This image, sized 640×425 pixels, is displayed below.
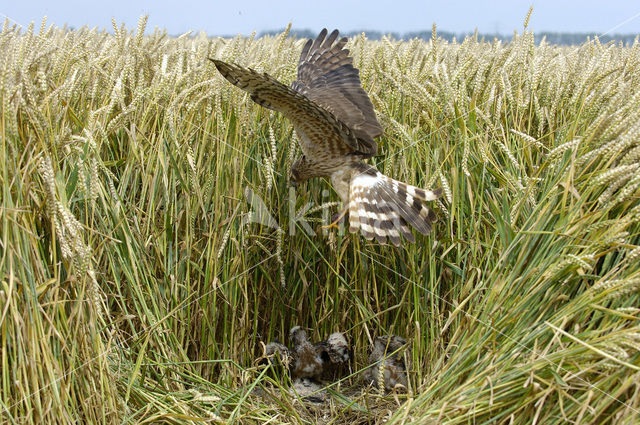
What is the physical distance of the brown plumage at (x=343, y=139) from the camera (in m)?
2.33

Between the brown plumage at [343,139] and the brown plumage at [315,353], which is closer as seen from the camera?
the brown plumage at [343,139]

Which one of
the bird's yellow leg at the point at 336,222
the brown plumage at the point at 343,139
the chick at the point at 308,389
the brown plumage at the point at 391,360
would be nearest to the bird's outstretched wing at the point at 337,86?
the brown plumage at the point at 343,139

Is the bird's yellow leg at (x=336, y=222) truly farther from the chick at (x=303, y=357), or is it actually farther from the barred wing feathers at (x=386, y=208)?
the chick at (x=303, y=357)

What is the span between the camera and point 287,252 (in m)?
2.66

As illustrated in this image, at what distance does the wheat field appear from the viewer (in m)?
1.67

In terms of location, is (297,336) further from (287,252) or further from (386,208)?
(386,208)

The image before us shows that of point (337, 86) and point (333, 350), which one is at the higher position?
point (337, 86)

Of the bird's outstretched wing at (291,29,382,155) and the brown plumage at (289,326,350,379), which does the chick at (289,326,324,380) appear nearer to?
the brown plumage at (289,326,350,379)

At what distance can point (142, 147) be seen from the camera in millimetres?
2424

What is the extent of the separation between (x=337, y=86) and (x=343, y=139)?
586mm

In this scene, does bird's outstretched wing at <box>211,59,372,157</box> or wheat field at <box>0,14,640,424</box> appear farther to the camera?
bird's outstretched wing at <box>211,59,372,157</box>

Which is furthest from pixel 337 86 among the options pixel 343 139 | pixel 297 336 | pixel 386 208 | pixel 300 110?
pixel 297 336

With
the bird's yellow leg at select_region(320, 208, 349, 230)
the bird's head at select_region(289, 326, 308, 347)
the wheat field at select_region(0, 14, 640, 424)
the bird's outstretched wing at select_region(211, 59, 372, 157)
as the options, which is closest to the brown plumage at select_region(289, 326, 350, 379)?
the bird's head at select_region(289, 326, 308, 347)

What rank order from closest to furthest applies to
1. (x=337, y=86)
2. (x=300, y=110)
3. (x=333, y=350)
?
(x=300, y=110) → (x=333, y=350) → (x=337, y=86)
